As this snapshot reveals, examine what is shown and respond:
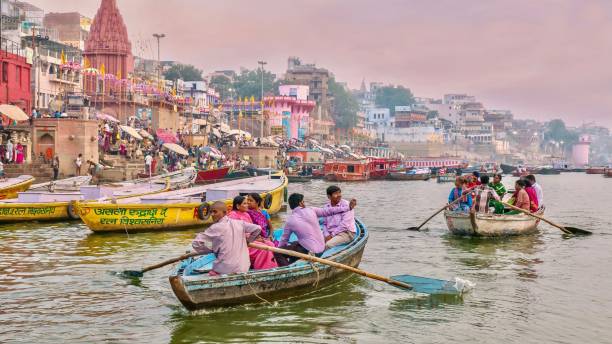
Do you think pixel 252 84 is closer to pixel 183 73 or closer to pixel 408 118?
pixel 183 73

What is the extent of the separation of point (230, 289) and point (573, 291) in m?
6.41

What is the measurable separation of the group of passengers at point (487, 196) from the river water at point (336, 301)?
0.96 meters

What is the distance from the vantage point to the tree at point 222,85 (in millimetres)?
122250

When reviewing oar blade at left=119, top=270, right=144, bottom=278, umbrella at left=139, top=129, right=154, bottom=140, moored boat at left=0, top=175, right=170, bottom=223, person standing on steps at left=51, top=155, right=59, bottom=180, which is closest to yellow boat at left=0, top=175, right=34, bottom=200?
moored boat at left=0, top=175, right=170, bottom=223

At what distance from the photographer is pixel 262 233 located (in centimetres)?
1184

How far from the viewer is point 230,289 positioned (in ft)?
33.0

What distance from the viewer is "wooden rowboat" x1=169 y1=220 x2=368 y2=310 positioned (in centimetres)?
977

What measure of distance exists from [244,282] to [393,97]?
18555cm

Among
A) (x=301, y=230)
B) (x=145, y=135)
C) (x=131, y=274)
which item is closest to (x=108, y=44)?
(x=145, y=135)

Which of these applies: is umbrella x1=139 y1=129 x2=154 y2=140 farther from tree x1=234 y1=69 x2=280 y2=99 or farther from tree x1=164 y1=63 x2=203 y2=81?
tree x1=234 y1=69 x2=280 y2=99

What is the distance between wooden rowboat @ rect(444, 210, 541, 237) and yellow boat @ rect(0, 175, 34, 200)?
14.3 m

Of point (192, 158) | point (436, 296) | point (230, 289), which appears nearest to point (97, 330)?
point (230, 289)

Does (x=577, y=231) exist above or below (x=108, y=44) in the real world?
below

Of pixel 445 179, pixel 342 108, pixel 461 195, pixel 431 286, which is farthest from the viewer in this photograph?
pixel 342 108
